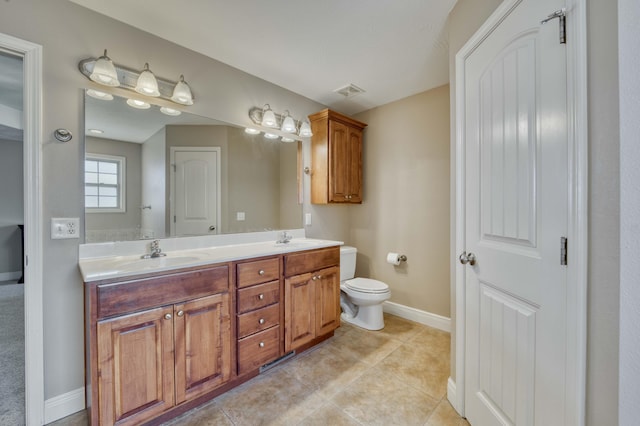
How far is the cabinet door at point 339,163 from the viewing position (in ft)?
9.00

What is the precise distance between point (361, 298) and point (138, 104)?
2395mm

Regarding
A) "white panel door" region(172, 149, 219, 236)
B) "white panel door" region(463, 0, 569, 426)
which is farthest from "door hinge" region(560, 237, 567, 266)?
"white panel door" region(172, 149, 219, 236)

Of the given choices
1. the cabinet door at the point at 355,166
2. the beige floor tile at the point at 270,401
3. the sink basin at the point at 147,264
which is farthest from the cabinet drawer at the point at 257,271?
the cabinet door at the point at 355,166

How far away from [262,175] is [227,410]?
182 centimetres

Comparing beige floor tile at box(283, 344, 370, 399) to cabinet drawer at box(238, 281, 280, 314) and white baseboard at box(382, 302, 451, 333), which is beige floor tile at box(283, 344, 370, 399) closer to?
cabinet drawer at box(238, 281, 280, 314)

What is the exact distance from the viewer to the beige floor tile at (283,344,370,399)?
5.74 feet

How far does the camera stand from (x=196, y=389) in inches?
57.7

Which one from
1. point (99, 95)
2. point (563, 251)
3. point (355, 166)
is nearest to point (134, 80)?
point (99, 95)

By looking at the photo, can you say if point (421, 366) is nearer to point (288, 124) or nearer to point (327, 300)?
point (327, 300)

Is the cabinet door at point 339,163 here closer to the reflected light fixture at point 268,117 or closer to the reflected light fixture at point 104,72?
the reflected light fixture at point 268,117

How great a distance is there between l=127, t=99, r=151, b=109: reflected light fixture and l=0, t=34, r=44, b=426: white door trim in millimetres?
420

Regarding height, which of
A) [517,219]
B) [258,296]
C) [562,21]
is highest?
[562,21]

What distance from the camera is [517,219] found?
1.08 meters

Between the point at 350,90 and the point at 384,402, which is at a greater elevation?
the point at 350,90
